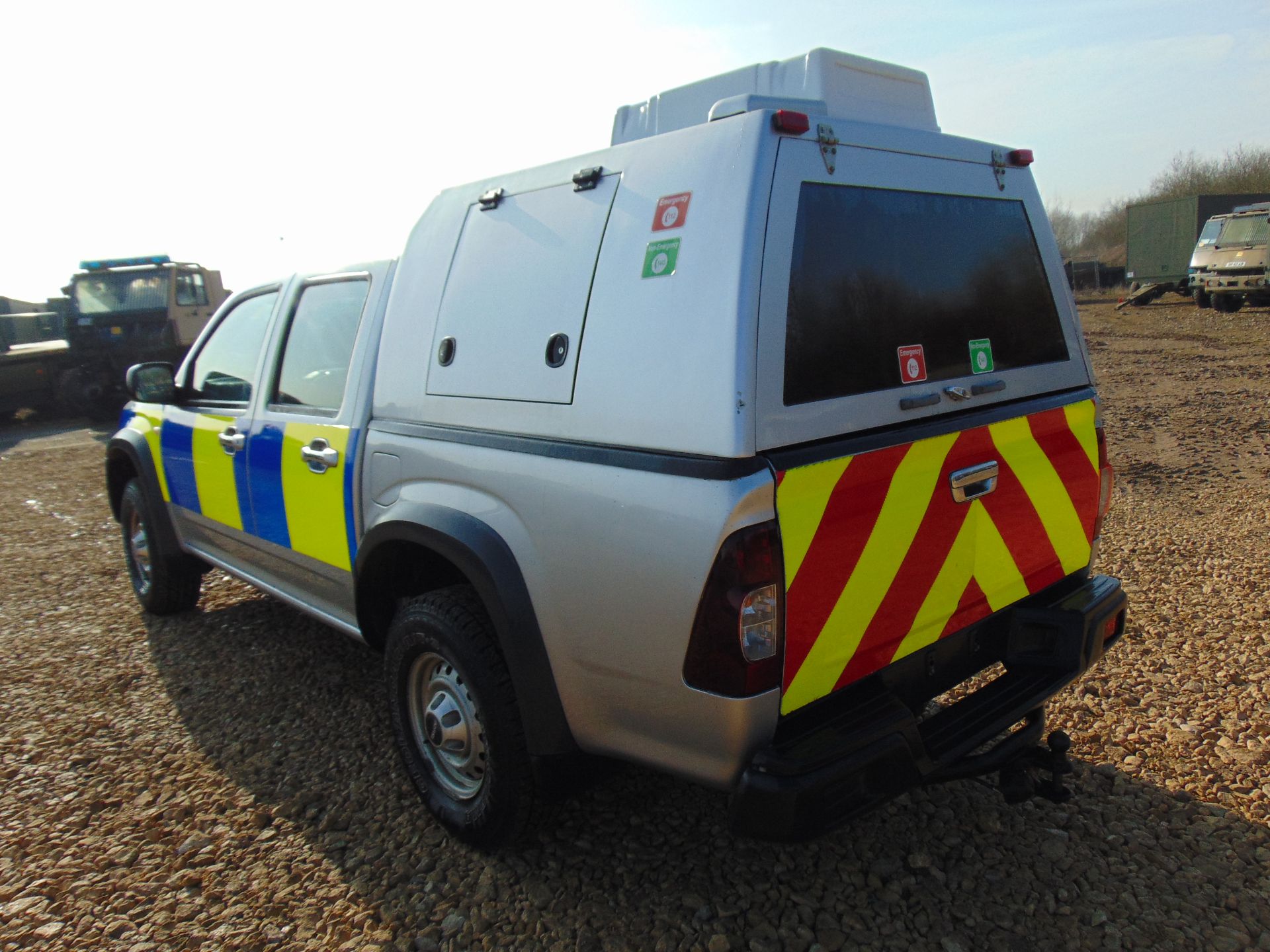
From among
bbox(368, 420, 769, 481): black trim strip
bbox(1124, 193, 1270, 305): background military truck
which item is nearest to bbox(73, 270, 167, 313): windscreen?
bbox(368, 420, 769, 481): black trim strip

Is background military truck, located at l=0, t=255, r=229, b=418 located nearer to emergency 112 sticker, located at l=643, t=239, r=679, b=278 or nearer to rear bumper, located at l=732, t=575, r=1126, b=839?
emergency 112 sticker, located at l=643, t=239, r=679, b=278

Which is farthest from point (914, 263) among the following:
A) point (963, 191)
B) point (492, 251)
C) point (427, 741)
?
point (427, 741)

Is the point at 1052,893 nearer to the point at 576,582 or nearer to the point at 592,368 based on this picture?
the point at 576,582

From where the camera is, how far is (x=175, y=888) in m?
2.51

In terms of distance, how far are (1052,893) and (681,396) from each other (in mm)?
1603

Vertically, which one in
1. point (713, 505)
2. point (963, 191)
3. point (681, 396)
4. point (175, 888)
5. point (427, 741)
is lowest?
point (175, 888)

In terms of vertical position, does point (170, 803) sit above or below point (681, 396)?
below

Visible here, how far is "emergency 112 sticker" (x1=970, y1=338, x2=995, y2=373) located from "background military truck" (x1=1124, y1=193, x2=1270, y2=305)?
22.9 meters

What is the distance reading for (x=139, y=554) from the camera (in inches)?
183

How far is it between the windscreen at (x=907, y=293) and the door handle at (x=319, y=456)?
1.69 metres

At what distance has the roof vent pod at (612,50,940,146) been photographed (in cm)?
223

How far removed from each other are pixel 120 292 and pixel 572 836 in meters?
13.9

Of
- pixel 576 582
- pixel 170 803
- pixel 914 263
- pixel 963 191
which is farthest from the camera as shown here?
pixel 170 803

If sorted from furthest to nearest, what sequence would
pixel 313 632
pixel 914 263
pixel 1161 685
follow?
pixel 313 632
pixel 1161 685
pixel 914 263
